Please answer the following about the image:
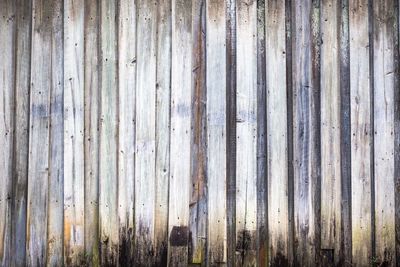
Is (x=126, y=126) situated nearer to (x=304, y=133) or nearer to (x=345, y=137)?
(x=304, y=133)

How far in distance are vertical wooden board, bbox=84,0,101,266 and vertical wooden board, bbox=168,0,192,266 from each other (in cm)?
67

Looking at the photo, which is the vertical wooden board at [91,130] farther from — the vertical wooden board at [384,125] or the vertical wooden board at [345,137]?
the vertical wooden board at [384,125]

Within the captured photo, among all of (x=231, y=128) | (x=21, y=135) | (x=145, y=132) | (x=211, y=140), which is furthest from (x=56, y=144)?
(x=231, y=128)

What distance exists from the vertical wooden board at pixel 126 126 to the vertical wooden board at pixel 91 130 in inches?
8.3

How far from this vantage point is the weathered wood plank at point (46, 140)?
4.98 metres

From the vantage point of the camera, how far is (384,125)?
16.2 ft

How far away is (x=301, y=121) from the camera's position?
4938mm

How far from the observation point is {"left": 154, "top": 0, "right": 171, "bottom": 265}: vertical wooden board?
4.91 meters

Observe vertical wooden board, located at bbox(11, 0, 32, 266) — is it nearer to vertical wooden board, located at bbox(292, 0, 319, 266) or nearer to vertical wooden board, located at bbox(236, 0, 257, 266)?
vertical wooden board, located at bbox(236, 0, 257, 266)

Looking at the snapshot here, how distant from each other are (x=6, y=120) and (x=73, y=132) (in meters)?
0.63

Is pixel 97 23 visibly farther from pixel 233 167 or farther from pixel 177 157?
pixel 233 167

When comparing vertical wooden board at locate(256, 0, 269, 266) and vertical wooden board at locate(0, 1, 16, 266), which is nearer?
vertical wooden board at locate(256, 0, 269, 266)

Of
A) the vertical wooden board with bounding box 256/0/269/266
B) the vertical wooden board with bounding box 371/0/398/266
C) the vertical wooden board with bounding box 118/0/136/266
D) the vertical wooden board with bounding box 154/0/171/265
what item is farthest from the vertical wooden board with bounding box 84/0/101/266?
the vertical wooden board with bounding box 371/0/398/266

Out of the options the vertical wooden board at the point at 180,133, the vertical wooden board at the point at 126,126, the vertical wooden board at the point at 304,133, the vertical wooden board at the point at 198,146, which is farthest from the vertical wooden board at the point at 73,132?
the vertical wooden board at the point at 304,133
